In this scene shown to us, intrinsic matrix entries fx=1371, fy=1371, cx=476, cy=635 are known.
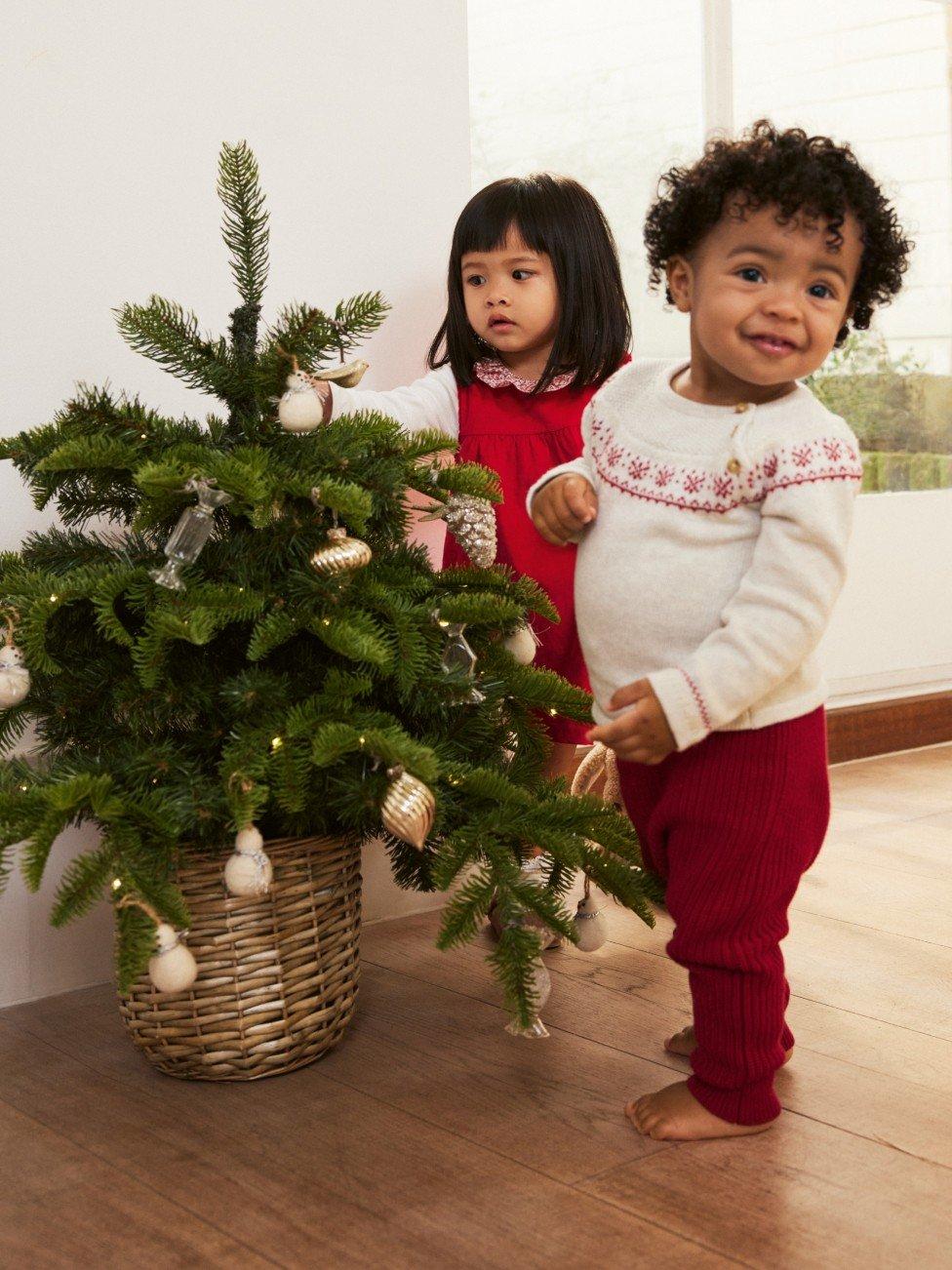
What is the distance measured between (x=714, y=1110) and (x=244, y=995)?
0.46 meters

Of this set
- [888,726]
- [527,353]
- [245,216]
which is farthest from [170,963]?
[888,726]

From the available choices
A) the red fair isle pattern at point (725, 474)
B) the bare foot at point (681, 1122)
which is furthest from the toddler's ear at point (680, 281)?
the bare foot at point (681, 1122)

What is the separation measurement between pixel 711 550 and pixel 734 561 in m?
A: 0.02

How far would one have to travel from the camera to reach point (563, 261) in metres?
1.67

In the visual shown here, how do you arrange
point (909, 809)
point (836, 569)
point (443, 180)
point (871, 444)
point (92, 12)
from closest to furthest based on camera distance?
point (836, 569)
point (92, 12)
point (443, 180)
point (909, 809)
point (871, 444)

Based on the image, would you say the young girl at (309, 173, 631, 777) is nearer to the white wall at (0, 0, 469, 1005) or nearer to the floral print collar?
the floral print collar

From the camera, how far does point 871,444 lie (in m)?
2.92

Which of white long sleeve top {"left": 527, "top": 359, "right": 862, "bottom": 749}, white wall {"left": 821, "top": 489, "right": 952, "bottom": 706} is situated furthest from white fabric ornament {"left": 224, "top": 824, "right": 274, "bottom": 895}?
white wall {"left": 821, "top": 489, "right": 952, "bottom": 706}

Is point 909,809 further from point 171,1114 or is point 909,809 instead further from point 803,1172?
point 171,1114

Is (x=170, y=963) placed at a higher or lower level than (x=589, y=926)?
higher

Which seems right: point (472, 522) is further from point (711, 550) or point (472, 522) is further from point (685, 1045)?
point (685, 1045)

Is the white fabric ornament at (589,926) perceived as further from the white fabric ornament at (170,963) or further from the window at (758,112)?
the window at (758,112)

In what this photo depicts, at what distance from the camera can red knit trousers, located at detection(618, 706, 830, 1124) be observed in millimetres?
1195

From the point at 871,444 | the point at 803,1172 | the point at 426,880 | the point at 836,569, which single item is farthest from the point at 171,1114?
the point at 871,444
